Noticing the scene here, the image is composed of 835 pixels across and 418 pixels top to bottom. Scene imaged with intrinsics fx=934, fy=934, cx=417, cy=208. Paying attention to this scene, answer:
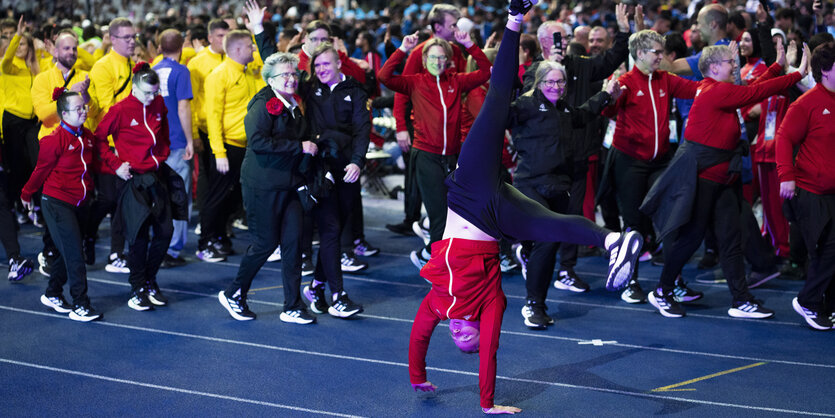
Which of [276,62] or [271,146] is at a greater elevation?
[276,62]

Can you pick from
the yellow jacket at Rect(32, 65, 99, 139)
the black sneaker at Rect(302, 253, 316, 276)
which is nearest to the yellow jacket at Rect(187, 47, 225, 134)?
the yellow jacket at Rect(32, 65, 99, 139)

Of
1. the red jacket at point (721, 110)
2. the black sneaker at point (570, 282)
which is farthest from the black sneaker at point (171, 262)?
the red jacket at point (721, 110)

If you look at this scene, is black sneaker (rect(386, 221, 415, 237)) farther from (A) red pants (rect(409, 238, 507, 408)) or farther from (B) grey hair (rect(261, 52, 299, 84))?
(A) red pants (rect(409, 238, 507, 408))

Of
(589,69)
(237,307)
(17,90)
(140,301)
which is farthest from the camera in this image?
(17,90)

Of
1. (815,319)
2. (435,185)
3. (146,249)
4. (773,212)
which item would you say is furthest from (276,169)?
(773,212)

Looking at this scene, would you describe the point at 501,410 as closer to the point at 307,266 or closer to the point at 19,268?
the point at 307,266

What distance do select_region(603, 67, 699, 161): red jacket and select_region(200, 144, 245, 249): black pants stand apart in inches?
121

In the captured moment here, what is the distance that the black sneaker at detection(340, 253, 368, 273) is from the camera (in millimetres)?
7672

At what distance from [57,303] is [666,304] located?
419 centimetres

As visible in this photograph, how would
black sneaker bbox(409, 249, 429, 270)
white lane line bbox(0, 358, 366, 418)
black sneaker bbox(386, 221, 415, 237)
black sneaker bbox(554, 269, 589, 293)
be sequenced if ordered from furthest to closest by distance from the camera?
black sneaker bbox(386, 221, 415, 237) < black sneaker bbox(409, 249, 429, 270) < black sneaker bbox(554, 269, 589, 293) < white lane line bbox(0, 358, 366, 418)

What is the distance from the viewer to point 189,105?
7676 mm

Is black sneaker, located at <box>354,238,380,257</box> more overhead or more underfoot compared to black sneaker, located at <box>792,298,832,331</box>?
more underfoot

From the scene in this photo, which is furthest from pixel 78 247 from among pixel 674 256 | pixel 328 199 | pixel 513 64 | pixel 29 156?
pixel 674 256

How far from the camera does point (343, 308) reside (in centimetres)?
631
